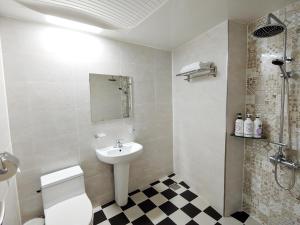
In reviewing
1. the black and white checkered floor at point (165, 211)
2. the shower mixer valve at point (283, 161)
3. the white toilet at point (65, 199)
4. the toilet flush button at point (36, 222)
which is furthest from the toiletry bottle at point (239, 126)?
the toilet flush button at point (36, 222)

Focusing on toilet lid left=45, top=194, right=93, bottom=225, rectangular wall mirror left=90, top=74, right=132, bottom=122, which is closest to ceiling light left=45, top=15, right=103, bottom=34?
rectangular wall mirror left=90, top=74, right=132, bottom=122

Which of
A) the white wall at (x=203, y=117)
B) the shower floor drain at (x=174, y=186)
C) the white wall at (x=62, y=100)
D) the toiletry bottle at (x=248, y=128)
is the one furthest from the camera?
the shower floor drain at (x=174, y=186)

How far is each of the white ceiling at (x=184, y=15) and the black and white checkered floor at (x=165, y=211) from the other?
211 centimetres

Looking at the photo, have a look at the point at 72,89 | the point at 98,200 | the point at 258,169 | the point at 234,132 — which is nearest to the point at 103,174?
the point at 98,200

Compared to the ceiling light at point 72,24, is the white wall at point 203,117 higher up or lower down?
lower down

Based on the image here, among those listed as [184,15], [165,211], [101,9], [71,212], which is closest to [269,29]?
[184,15]

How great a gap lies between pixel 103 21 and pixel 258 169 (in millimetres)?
2224

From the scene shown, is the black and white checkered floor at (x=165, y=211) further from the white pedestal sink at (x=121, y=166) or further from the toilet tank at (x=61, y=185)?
the toilet tank at (x=61, y=185)

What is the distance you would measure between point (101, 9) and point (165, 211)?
7.23 ft

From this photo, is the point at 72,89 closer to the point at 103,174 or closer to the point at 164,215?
the point at 103,174

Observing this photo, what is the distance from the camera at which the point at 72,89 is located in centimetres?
162

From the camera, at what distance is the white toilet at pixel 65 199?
1.21 metres

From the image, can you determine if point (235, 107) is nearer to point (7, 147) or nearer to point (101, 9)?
point (101, 9)

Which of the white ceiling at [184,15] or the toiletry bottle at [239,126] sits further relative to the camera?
the toiletry bottle at [239,126]
